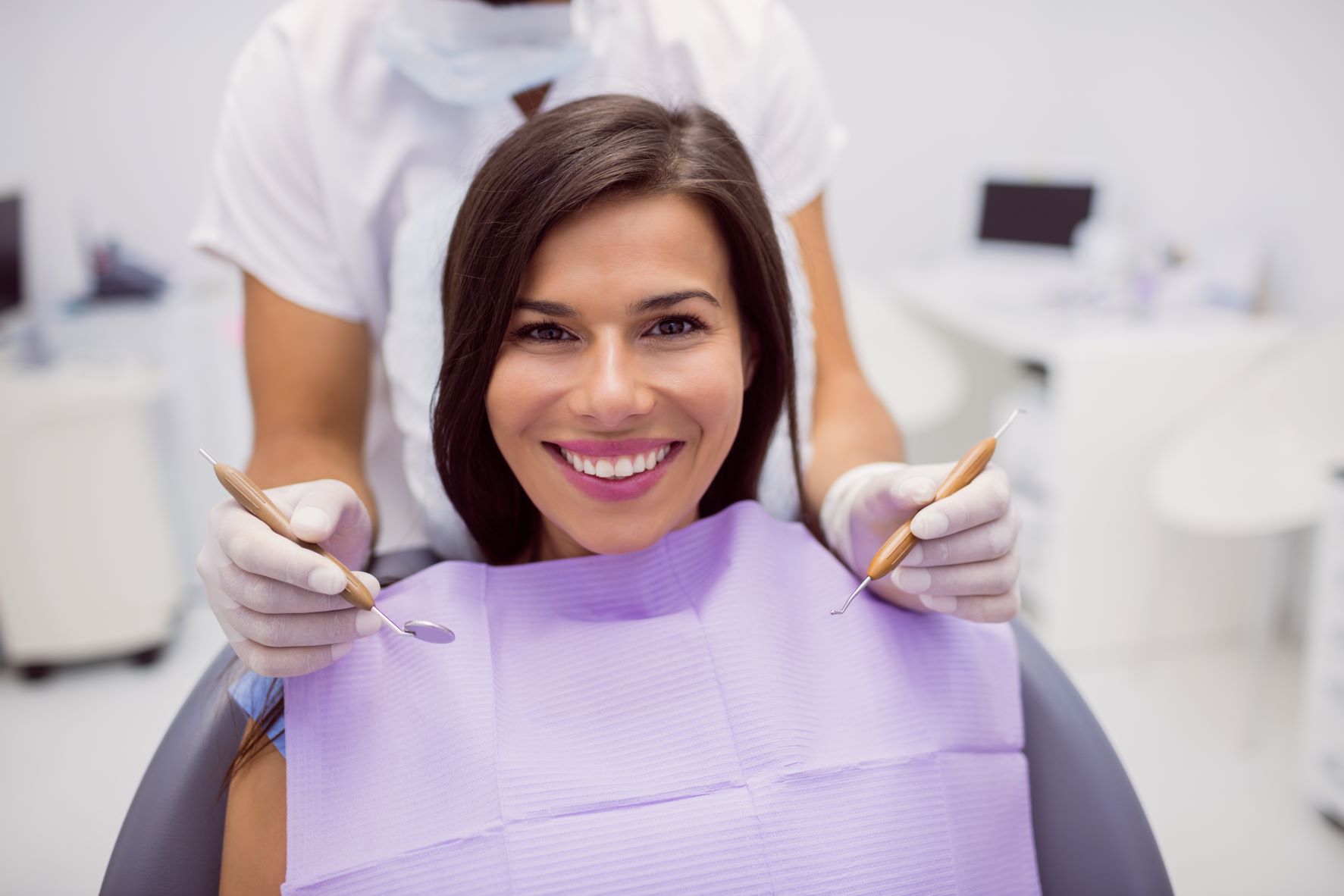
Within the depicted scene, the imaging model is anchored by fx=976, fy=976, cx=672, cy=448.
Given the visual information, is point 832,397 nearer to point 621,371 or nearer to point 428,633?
point 621,371

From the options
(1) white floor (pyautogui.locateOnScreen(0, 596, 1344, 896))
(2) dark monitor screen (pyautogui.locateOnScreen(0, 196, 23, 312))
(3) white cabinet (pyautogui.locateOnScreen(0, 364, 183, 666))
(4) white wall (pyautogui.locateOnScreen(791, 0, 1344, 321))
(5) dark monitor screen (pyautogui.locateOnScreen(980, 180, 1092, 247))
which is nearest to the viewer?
(1) white floor (pyautogui.locateOnScreen(0, 596, 1344, 896))

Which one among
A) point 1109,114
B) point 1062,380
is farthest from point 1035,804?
point 1109,114

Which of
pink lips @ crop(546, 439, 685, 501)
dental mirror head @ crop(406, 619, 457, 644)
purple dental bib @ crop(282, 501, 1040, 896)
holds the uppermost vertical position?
pink lips @ crop(546, 439, 685, 501)

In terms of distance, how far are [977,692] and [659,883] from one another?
13.3 inches

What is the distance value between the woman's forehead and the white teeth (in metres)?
0.14

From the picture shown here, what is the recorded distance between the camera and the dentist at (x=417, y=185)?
1.07 metres

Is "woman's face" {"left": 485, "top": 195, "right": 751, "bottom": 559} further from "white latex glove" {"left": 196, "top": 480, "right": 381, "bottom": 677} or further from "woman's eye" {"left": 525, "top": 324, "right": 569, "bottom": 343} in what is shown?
"white latex glove" {"left": 196, "top": 480, "right": 381, "bottom": 677}

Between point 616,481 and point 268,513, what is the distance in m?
0.28

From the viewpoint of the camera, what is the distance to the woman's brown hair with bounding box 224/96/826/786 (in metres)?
0.80

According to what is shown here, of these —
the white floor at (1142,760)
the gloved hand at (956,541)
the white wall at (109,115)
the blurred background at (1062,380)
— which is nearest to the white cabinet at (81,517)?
the blurred background at (1062,380)

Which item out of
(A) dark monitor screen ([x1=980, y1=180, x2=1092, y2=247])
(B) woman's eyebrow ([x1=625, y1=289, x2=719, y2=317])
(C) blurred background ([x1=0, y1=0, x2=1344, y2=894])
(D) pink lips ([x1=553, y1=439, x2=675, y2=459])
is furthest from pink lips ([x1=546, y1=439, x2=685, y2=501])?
(A) dark monitor screen ([x1=980, y1=180, x2=1092, y2=247])

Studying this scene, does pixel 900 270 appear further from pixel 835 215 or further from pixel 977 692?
pixel 977 692

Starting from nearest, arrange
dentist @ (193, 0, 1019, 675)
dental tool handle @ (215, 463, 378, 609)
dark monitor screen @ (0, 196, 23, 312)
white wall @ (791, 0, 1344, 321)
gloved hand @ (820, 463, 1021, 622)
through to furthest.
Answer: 1. dental tool handle @ (215, 463, 378, 609)
2. gloved hand @ (820, 463, 1021, 622)
3. dentist @ (193, 0, 1019, 675)
4. white wall @ (791, 0, 1344, 321)
5. dark monitor screen @ (0, 196, 23, 312)

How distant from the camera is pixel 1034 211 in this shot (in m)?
3.08
